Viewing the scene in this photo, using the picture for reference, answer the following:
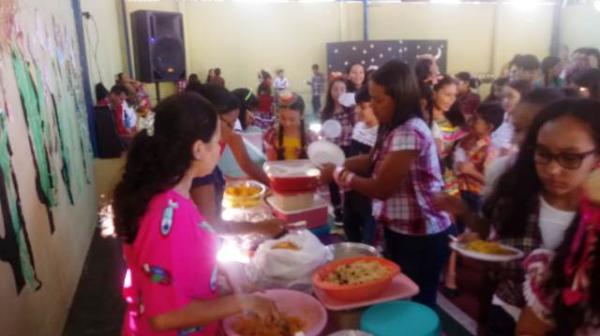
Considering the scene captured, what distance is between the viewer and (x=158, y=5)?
9.34m

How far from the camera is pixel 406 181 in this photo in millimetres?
1725

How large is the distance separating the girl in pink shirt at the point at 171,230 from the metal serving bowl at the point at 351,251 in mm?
595

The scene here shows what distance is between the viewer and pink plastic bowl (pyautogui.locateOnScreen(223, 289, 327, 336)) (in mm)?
1284

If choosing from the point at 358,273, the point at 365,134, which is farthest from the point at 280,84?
the point at 358,273

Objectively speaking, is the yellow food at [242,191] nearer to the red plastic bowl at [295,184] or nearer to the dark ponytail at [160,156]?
the red plastic bowl at [295,184]

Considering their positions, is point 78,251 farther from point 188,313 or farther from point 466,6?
point 466,6

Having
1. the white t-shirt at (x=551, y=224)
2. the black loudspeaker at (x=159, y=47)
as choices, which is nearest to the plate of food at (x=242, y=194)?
the white t-shirt at (x=551, y=224)

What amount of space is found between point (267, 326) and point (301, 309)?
0.17 metres

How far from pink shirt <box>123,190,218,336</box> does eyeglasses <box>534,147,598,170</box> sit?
0.84m

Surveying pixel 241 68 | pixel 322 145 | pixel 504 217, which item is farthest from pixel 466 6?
pixel 504 217

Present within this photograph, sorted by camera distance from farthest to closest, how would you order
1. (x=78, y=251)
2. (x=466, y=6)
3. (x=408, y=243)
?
1. (x=466, y=6)
2. (x=78, y=251)
3. (x=408, y=243)

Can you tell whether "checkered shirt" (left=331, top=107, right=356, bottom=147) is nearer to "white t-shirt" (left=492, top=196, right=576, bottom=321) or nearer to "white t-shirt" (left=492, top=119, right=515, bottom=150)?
"white t-shirt" (left=492, top=119, right=515, bottom=150)

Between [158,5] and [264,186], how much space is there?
804 centimetres

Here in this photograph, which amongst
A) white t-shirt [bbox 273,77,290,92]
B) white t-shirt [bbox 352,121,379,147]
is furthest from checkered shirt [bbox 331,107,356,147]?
white t-shirt [bbox 273,77,290,92]
